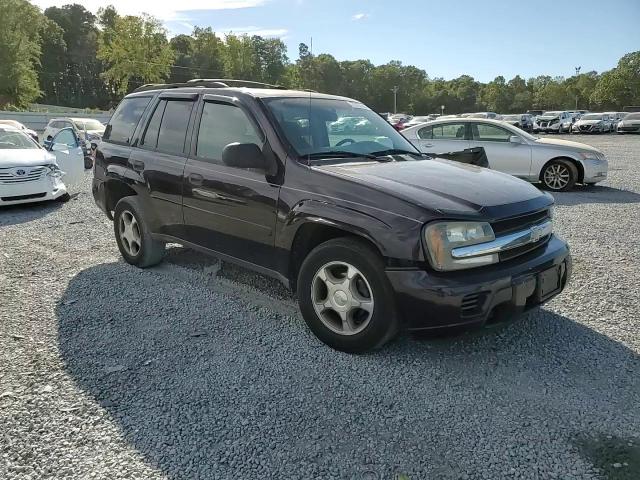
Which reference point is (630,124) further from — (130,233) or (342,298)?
(342,298)

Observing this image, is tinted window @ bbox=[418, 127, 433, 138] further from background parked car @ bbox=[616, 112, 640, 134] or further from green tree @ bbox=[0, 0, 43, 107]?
green tree @ bbox=[0, 0, 43, 107]

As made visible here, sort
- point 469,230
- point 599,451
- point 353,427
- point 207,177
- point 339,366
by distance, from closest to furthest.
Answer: point 599,451
point 353,427
point 469,230
point 339,366
point 207,177

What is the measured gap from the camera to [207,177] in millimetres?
4086

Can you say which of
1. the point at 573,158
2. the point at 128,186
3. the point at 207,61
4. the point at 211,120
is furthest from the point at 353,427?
the point at 207,61

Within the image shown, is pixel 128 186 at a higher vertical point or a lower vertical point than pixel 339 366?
higher

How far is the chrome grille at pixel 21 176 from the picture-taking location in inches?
321

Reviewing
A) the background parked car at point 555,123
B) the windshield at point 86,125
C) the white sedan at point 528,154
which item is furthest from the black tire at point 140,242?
the background parked car at point 555,123

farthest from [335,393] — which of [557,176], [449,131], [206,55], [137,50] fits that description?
[206,55]

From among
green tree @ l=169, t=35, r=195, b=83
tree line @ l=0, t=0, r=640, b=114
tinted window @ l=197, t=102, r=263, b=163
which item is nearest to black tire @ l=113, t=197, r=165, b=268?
tinted window @ l=197, t=102, r=263, b=163

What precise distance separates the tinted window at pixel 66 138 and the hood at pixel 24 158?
5.05 feet

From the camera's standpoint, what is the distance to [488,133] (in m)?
10.3

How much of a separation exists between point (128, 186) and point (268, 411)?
10.6ft

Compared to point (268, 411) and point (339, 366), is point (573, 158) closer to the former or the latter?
point (339, 366)

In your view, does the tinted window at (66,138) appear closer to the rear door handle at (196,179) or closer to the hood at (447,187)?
the rear door handle at (196,179)
